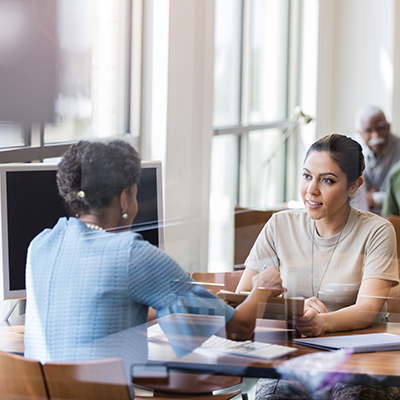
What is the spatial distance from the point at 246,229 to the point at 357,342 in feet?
1.46

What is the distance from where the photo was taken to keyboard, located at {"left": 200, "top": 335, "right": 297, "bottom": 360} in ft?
3.70

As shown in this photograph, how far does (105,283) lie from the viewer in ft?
3.64

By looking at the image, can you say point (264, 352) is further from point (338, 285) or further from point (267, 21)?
point (267, 21)

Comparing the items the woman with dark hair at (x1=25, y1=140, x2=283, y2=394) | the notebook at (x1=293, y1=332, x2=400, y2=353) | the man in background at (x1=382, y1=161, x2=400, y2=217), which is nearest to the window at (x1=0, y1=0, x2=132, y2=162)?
the woman with dark hair at (x1=25, y1=140, x2=283, y2=394)

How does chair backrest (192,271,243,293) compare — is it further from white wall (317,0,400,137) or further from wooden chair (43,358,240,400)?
white wall (317,0,400,137)

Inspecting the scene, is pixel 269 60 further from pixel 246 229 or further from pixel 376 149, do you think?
pixel 246 229

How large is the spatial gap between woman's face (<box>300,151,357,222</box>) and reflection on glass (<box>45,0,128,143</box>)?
524 millimetres

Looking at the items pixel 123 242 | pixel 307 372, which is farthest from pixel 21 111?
pixel 307 372

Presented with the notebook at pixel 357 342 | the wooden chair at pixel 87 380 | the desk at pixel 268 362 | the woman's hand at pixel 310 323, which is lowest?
the wooden chair at pixel 87 380

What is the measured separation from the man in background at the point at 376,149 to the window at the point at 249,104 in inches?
9.2

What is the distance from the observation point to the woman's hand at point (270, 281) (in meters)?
1.18

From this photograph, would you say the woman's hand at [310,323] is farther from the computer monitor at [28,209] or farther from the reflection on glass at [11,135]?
the reflection on glass at [11,135]

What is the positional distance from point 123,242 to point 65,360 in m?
0.30

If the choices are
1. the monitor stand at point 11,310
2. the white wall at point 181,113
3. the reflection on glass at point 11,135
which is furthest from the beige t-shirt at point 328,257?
the reflection on glass at point 11,135
